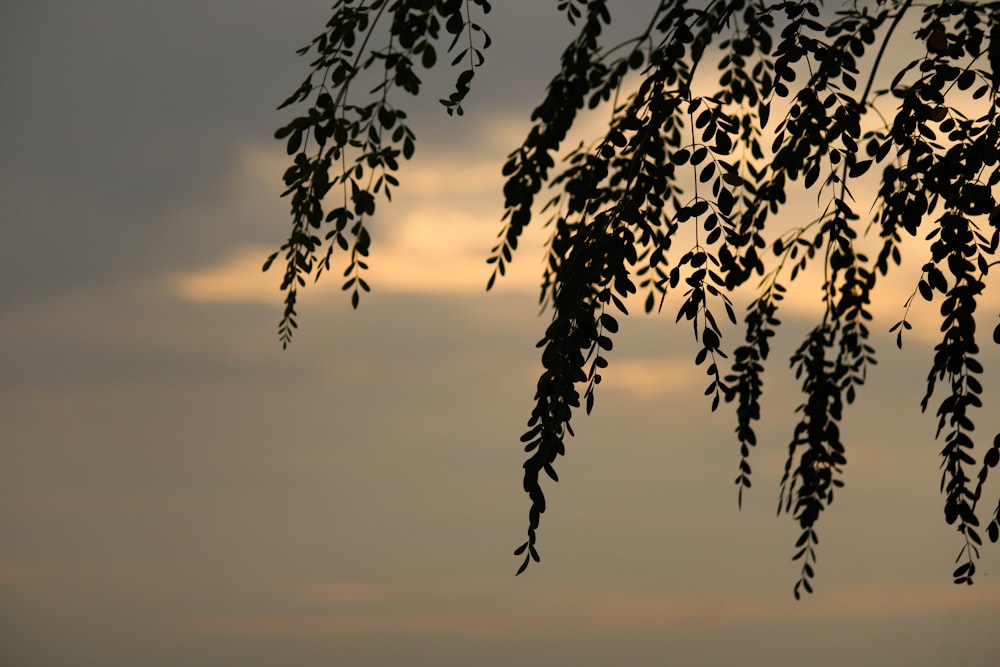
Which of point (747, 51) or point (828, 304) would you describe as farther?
point (828, 304)

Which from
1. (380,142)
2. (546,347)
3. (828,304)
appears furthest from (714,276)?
(828,304)

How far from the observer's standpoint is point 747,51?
4.30 m

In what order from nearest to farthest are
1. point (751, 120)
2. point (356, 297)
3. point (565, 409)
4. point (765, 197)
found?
point (565, 409), point (356, 297), point (765, 197), point (751, 120)

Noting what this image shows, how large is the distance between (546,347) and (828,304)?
2385mm

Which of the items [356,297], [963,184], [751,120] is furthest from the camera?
[751,120]

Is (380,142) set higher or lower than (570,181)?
lower

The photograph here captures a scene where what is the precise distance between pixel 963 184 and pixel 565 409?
1588 mm

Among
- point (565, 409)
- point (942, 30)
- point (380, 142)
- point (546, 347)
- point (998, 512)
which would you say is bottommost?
point (998, 512)

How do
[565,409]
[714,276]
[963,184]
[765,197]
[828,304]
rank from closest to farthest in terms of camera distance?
[565,409], [714,276], [963,184], [765,197], [828,304]

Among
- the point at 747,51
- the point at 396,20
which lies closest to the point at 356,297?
the point at 396,20

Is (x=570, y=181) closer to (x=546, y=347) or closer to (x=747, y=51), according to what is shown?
(x=747, y=51)

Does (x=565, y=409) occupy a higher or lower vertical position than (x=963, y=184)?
lower

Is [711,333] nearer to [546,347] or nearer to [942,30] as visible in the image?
[546,347]

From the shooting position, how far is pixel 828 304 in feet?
15.8
